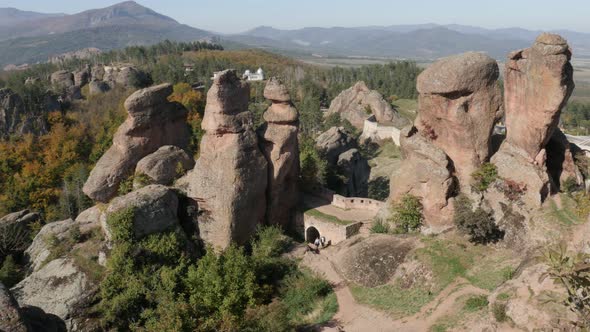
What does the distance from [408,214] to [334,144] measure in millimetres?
20522

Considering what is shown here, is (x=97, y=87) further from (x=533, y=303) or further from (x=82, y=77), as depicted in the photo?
(x=533, y=303)

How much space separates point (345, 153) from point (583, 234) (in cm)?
2392

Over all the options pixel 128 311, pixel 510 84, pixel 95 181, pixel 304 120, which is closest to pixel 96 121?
pixel 304 120

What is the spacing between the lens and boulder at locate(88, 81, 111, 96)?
85588 mm

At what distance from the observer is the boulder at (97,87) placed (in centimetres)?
8559

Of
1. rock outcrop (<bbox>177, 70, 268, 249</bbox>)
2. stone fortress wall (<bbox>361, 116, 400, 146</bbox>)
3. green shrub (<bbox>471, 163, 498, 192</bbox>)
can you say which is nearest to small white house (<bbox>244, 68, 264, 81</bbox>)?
stone fortress wall (<bbox>361, 116, 400, 146</bbox>)

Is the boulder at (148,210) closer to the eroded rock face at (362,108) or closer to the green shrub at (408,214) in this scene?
the green shrub at (408,214)

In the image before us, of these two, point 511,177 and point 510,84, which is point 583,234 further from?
A: point 510,84

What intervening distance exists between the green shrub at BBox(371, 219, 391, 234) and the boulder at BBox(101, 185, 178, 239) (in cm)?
1153

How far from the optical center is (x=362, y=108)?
77.4 m

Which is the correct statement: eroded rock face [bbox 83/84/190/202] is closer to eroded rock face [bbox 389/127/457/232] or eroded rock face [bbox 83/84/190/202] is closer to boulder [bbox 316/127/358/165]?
boulder [bbox 316/127/358/165]

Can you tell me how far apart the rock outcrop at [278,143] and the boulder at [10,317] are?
18.3 metres

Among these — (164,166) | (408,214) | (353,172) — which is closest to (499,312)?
(408,214)

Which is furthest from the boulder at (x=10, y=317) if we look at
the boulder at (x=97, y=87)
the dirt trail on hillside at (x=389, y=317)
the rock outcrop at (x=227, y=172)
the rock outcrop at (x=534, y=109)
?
the boulder at (x=97, y=87)
